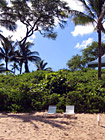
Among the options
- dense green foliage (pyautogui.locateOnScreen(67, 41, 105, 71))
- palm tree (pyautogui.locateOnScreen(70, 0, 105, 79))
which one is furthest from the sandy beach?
dense green foliage (pyautogui.locateOnScreen(67, 41, 105, 71))

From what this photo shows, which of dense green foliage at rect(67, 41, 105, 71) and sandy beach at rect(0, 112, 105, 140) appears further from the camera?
dense green foliage at rect(67, 41, 105, 71)

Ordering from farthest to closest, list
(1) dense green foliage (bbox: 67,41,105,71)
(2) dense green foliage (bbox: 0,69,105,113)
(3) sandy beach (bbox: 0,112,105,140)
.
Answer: (1) dense green foliage (bbox: 67,41,105,71)
(2) dense green foliage (bbox: 0,69,105,113)
(3) sandy beach (bbox: 0,112,105,140)

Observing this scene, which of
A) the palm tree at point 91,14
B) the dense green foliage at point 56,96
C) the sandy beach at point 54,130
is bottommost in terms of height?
the sandy beach at point 54,130

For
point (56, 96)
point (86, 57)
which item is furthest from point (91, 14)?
point (86, 57)

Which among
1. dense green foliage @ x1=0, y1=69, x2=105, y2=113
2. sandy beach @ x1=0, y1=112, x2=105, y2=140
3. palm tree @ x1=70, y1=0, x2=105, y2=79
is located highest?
palm tree @ x1=70, y1=0, x2=105, y2=79

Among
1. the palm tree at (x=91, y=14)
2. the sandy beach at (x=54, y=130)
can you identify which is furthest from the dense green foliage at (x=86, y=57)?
the sandy beach at (x=54, y=130)

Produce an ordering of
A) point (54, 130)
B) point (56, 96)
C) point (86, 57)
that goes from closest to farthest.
→ point (54, 130), point (56, 96), point (86, 57)

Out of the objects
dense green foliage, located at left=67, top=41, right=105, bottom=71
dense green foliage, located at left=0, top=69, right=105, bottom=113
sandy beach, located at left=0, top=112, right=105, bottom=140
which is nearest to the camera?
sandy beach, located at left=0, top=112, right=105, bottom=140

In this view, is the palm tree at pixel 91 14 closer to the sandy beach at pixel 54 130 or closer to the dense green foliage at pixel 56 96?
the dense green foliage at pixel 56 96

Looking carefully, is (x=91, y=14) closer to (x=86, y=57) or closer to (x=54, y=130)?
(x=54, y=130)

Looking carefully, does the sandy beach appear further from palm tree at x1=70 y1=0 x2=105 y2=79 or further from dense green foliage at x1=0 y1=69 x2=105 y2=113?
palm tree at x1=70 y1=0 x2=105 y2=79

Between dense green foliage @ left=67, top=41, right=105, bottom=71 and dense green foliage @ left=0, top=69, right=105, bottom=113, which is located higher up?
dense green foliage @ left=67, top=41, right=105, bottom=71

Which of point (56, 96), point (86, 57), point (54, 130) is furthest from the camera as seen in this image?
point (86, 57)

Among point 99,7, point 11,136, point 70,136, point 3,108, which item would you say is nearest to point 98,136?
point 70,136
